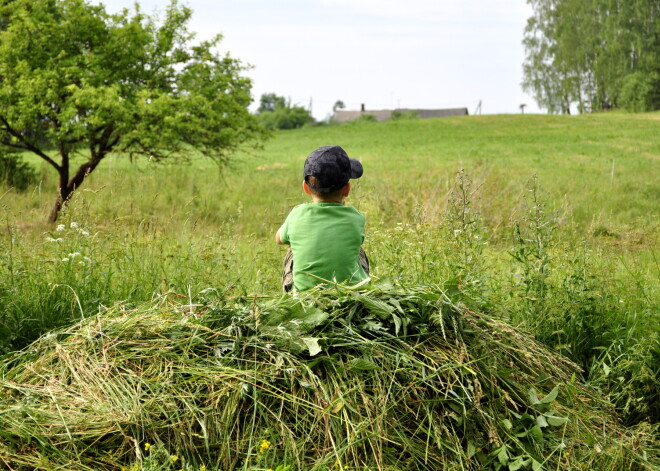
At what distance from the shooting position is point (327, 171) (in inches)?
152

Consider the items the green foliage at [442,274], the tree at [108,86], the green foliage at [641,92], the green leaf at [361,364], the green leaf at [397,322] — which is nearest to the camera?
Answer: the green leaf at [361,364]

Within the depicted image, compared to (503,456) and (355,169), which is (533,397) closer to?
(503,456)

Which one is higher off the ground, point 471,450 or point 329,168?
point 329,168

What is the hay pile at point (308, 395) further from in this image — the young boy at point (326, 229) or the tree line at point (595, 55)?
the tree line at point (595, 55)

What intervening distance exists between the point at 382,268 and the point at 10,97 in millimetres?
10419

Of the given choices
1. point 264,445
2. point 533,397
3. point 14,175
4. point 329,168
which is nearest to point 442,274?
point 329,168

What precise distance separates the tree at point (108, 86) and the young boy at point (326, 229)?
8.98m

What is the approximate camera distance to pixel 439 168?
66.8ft

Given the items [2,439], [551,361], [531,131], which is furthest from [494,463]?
[531,131]

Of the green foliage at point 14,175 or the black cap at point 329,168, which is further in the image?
the green foliage at point 14,175

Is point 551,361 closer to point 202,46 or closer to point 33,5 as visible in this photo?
point 202,46

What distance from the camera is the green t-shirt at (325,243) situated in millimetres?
3818

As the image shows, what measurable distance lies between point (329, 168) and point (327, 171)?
0.07 feet

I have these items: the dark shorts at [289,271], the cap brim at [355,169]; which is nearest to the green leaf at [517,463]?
the dark shorts at [289,271]
